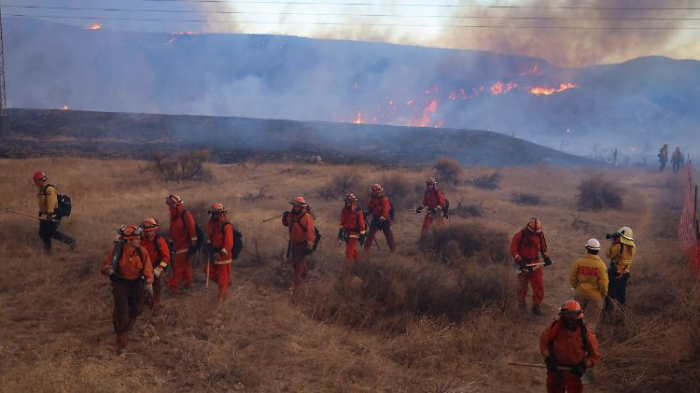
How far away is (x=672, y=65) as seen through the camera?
8281cm

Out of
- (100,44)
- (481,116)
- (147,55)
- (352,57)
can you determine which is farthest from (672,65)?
(100,44)

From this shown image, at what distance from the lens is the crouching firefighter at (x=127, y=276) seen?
561 centimetres

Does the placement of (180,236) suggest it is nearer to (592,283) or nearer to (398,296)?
(398,296)

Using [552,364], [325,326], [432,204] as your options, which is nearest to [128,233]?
[325,326]

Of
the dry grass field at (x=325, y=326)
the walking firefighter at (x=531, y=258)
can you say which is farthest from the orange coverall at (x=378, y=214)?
the walking firefighter at (x=531, y=258)

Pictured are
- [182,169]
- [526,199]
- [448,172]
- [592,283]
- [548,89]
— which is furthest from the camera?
[548,89]

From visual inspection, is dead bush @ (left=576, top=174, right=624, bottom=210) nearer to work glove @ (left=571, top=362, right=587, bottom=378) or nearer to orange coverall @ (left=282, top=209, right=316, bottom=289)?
orange coverall @ (left=282, top=209, right=316, bottom=289)

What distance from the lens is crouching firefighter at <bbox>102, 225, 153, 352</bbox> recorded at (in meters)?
5.61

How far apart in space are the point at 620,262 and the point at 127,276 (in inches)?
265

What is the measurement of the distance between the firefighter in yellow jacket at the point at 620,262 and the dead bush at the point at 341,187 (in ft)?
38.2

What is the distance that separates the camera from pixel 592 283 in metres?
6.08

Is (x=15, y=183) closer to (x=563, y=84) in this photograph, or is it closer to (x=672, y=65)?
(x=563, y=84)

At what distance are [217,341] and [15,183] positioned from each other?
45.7ft

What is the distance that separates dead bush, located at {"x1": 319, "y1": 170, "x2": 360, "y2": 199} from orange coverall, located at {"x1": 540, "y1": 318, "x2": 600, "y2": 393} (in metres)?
13.7
